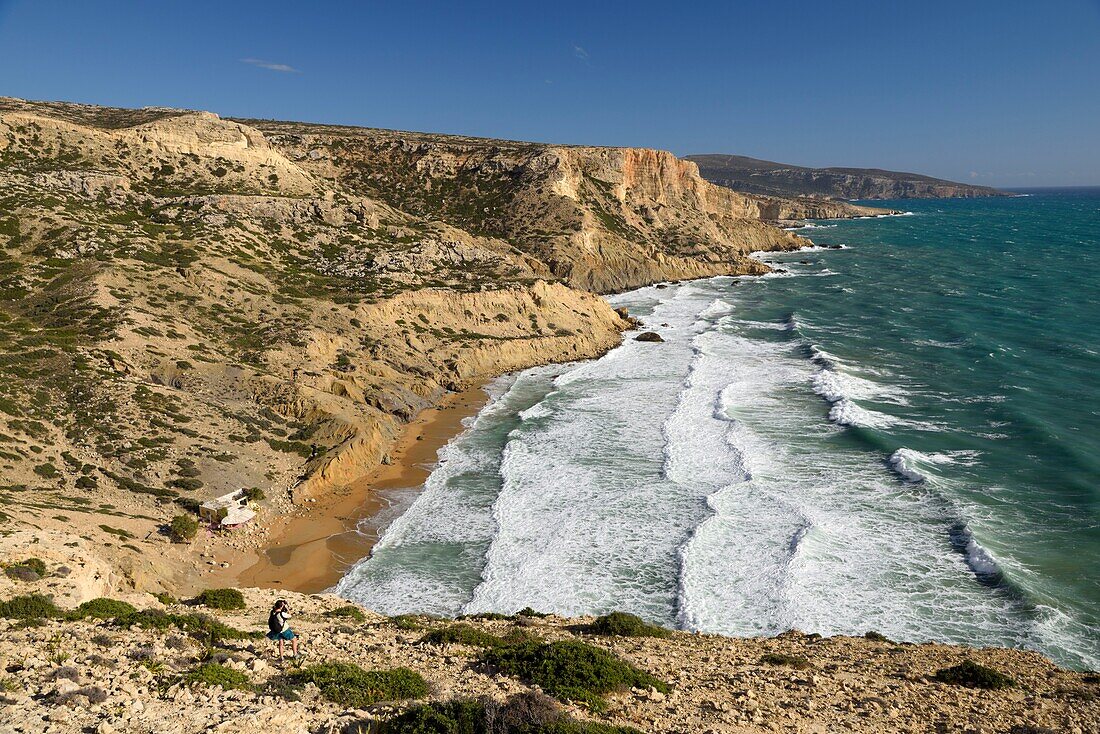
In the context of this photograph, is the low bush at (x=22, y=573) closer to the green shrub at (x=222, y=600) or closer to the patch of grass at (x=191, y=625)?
the patch of grass at (x=191, y=625)

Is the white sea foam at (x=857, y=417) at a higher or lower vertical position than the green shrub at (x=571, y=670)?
lower

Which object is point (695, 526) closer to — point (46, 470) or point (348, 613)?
point (348, 613)

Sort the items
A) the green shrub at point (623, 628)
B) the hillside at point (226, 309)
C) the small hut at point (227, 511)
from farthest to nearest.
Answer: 1. the hillside at point (226, 309)
2. the small hut at point (227, 511)
3. the green shrub at point (623, 628)

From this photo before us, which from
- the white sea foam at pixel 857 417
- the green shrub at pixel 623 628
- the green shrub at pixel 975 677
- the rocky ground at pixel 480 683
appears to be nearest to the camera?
the rocky ground at pixel 480 683

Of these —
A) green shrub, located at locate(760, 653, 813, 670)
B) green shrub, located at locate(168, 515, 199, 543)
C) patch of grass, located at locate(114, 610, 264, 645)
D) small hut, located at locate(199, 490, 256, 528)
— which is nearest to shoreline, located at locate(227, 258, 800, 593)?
small hut, located at locate(199, 490, 256, 528)

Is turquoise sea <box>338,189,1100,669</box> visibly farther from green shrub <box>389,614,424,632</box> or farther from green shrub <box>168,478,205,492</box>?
green shrub <box>168,478,205,492</box>

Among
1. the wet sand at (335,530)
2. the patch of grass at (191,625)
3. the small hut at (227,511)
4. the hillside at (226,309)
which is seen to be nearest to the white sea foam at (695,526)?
the wet sand at (335,530)

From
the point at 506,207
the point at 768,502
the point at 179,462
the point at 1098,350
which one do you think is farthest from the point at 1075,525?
the point at 506,207
